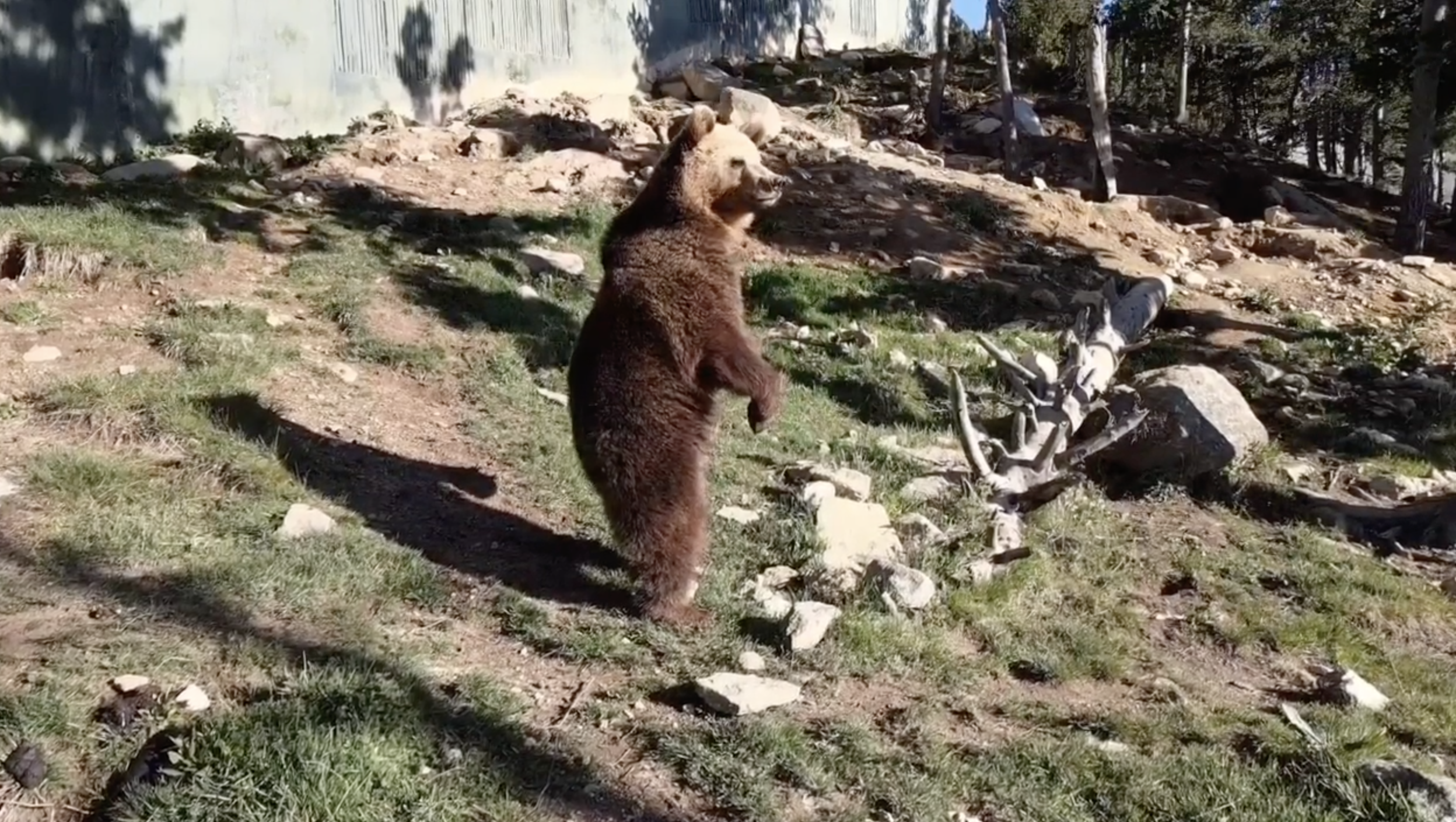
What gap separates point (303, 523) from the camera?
4.82 meters

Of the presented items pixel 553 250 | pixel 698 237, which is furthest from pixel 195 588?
pixel 553 250

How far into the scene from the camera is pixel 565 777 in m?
3.54

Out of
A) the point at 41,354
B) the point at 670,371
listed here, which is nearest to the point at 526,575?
the point at 670,371

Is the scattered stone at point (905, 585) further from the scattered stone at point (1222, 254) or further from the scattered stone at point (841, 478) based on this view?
the scattered stone at point (1222, 254)

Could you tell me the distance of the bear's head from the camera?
507 centimetres

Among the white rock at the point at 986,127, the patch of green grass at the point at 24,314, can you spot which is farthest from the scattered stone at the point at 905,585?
the white rock at the point at 986,127

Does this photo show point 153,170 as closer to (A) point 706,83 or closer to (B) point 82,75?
(B) point 82,75

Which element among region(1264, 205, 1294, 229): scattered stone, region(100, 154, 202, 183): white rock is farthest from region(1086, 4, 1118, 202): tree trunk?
region(100, 154, 202, 183): white rock

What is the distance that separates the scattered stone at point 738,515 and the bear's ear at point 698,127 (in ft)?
5.66

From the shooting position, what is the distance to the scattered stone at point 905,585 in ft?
16.4

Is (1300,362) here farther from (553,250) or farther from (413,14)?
(413,14)

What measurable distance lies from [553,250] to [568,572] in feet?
17.0

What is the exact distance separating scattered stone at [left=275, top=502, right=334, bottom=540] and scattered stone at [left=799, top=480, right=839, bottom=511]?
216 centimetres

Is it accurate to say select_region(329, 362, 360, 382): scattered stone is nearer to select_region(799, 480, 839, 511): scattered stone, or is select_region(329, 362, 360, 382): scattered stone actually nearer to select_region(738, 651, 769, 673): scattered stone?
select_region(799, 480, 839, 511): scattered stone
